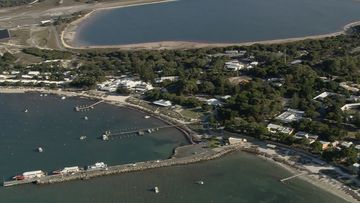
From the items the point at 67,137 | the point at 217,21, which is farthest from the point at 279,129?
the point at 217,21

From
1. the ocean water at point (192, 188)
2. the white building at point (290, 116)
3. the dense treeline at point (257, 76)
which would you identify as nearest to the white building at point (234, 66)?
the dense treeline at point (257, 76)

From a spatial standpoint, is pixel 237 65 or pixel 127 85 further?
pixel 237 65

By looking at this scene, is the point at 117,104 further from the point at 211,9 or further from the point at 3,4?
the point at 3,4

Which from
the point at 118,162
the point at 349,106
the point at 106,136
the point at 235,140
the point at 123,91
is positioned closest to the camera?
the point at 118,162

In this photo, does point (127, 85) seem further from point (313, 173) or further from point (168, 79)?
point (313, 173)

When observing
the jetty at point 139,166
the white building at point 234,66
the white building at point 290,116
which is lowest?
the jetty at point 139,166

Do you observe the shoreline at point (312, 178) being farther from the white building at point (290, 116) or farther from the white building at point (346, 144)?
the white building at point (290, 116)

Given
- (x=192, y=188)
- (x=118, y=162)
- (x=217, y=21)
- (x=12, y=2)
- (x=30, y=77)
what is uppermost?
(x=12, y=2)
